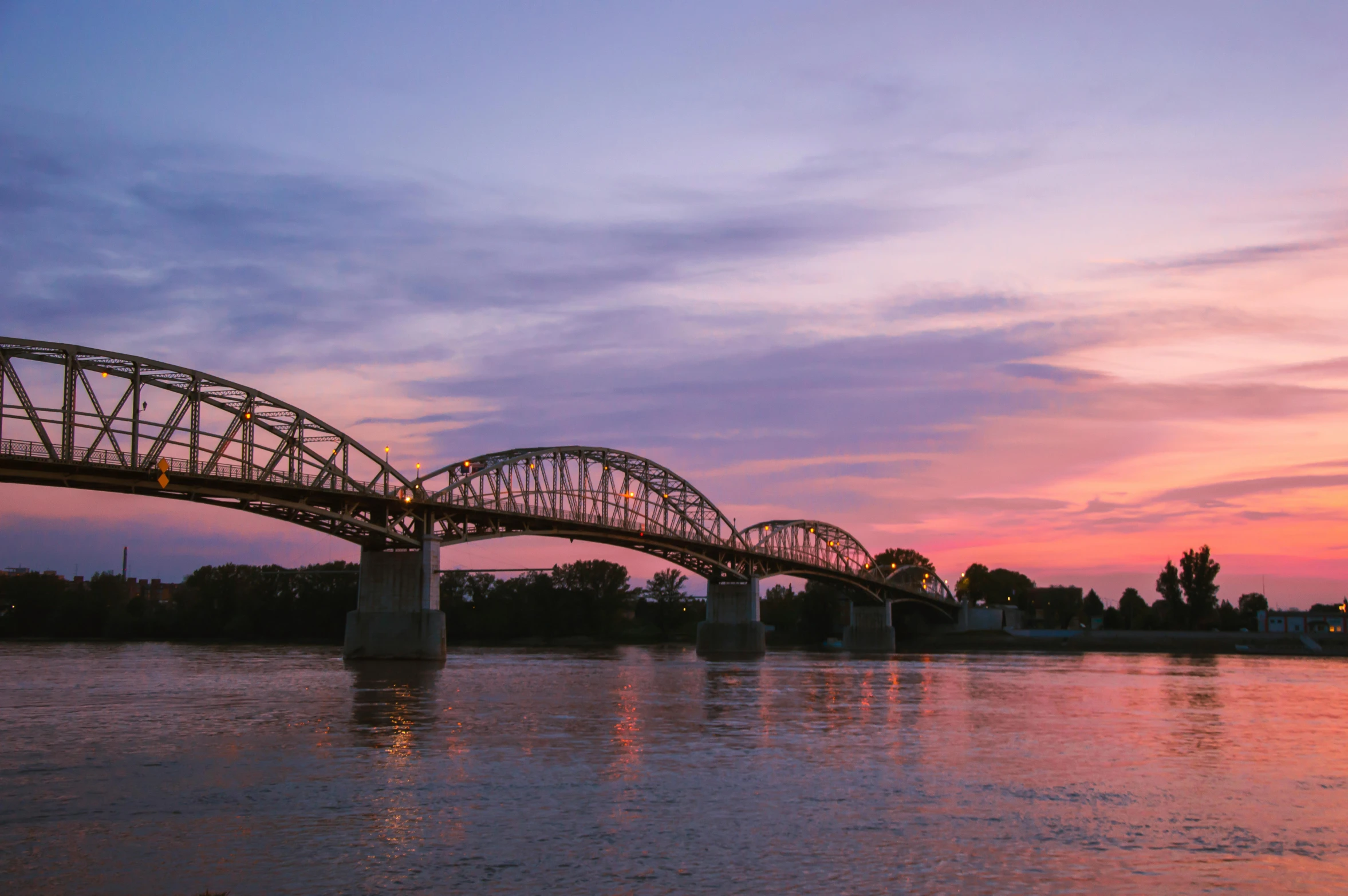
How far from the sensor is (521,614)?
157375 millimetres

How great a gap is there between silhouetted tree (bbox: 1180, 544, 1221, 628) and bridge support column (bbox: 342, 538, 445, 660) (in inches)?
4116

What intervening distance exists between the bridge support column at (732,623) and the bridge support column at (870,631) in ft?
94.9

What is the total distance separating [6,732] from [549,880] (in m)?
22.7

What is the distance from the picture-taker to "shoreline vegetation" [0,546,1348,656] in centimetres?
14325

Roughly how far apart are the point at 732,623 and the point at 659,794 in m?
91.7

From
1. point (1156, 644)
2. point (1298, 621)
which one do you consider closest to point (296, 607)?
point (1156, 644)

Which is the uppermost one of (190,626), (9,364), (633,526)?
(9,364)

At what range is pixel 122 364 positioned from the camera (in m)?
59.1

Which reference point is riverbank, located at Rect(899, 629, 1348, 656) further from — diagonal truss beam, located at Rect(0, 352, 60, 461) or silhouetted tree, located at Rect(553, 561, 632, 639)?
diagonal truss beam, located at Rect(0, 352, 60, 461)

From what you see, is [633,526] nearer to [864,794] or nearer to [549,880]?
[864,794]

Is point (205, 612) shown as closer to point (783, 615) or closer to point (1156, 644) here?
point (783, 615)

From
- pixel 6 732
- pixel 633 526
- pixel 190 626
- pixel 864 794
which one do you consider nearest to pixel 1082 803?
pixel 864 794

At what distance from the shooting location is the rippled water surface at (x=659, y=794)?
1541 cm

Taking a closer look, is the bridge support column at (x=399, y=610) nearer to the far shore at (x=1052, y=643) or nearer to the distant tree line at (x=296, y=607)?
the far shore at (x=1052, y=643)
